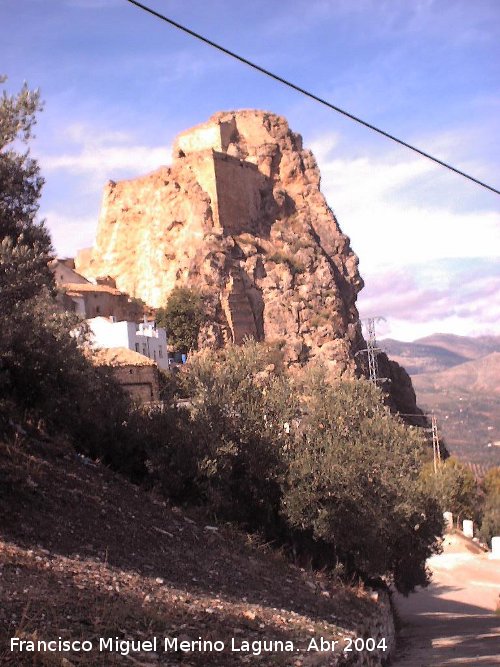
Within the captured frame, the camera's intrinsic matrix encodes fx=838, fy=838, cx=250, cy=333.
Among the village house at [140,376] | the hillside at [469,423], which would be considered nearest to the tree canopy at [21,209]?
the village house at [140,376]

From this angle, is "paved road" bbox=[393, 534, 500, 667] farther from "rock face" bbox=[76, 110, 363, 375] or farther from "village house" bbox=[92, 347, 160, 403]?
"rock face" bbox=[76, 110, 363, 375]

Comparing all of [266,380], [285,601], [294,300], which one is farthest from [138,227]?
[285,601]

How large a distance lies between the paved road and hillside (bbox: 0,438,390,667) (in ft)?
5.19

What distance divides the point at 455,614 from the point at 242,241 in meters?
50.1

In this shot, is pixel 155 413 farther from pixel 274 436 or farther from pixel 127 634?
pixel 127 634

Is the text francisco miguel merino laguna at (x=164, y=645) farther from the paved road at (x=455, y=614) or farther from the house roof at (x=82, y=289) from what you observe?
the house roof at (x=82, y=289)

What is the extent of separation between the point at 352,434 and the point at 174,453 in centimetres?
361

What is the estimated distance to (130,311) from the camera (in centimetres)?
6081

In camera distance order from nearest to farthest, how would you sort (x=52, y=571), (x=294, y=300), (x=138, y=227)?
(x=52, y=571)
(x=294, y=300)
(x=138, y=227)

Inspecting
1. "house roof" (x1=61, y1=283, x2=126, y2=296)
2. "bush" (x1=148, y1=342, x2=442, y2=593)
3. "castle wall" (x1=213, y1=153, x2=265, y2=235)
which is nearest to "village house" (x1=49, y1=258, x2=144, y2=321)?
"house roof" (x1=61, y1=283, x2=126, y2=296)

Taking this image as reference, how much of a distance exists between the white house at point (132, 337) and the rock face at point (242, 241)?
15.0 metres

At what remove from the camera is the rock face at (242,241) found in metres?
68.0

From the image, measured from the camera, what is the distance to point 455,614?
25.4 m

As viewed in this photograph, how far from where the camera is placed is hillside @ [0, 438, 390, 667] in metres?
7.92
